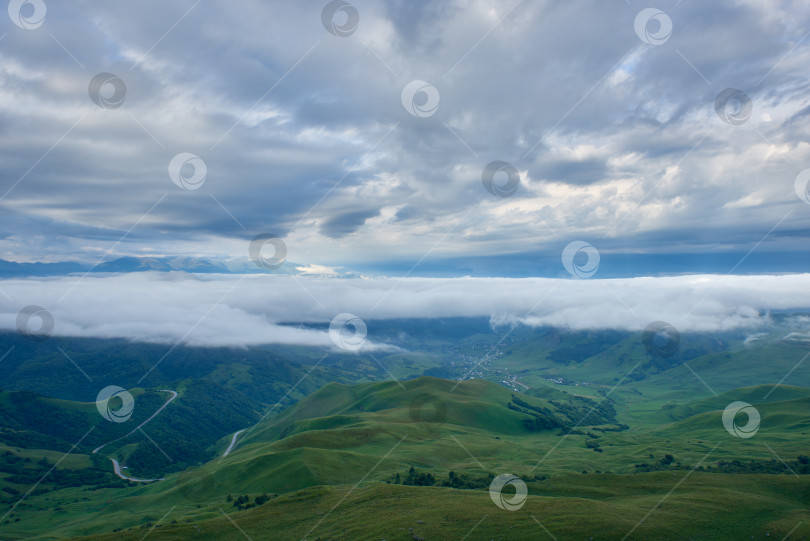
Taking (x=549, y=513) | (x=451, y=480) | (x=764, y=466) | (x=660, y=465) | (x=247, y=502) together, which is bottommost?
(x=549, y=513)

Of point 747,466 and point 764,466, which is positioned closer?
point 764,466

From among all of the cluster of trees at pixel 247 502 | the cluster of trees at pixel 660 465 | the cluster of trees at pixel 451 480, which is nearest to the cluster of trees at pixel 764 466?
the cluster of trees at pixel 660 465

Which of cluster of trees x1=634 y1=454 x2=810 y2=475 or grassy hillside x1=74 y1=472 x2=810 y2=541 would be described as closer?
grassy hillside x1=74 y1=472 x2=810 y2=541

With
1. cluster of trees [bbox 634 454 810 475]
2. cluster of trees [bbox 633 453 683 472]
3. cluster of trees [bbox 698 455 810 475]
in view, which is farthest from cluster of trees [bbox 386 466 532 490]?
cluster of trees [bbox 698 455 810 475]

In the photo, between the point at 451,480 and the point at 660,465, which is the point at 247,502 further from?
the point at 660,465

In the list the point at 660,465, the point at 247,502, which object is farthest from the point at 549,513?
the point at 660,465

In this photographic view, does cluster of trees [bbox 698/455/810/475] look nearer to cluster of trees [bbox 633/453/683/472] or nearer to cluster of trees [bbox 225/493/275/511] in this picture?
cluster of trees [bbox 633/453/683/472]

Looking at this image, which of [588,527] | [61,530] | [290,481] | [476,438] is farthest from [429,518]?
[61,530]

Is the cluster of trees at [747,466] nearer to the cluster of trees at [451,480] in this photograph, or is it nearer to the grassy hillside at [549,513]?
the grassy hillside at [549,513]

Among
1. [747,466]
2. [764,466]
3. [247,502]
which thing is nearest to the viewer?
[247,502]

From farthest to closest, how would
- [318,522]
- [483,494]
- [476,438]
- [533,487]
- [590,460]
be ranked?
[476,438]
[590,460]
[533,487]
[483,494]
[318,522]

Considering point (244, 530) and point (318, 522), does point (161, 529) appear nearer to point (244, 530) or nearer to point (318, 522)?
point (244, 530)
